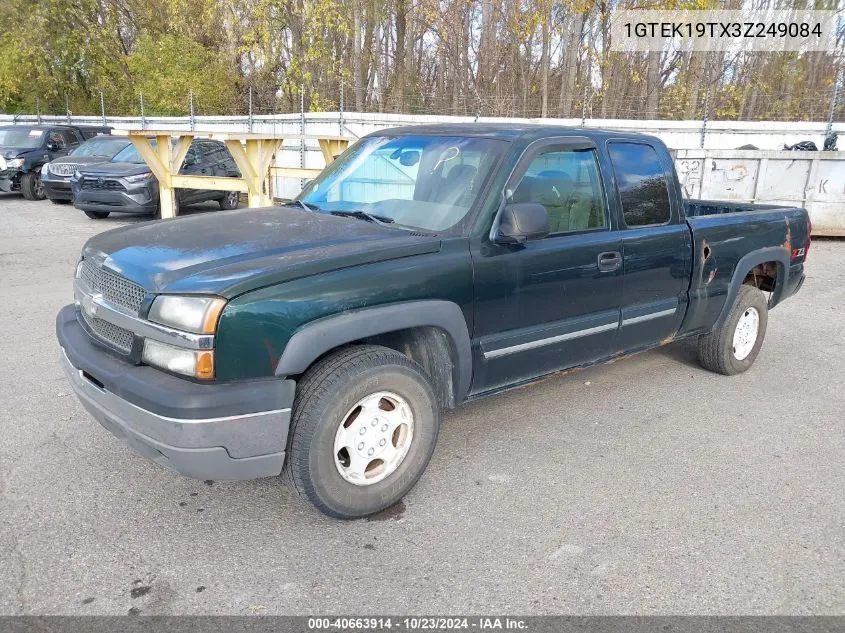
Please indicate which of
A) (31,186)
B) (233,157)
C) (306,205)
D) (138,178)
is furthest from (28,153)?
(306,205)

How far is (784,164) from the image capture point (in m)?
12.0

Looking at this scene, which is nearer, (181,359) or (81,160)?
(181,359)

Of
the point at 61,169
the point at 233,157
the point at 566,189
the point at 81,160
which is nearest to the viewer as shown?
the point at 566,189

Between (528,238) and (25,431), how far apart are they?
309 centimetres

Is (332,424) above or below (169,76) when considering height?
below

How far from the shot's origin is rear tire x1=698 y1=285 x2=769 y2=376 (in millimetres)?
5117

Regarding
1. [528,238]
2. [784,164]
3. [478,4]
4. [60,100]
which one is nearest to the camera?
[528,238]

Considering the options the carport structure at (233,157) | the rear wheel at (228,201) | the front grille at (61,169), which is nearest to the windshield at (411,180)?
the carport structure at (233,157)

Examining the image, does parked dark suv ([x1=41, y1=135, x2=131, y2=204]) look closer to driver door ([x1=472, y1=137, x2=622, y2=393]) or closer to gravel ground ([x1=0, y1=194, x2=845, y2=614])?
gravel ground ([x1=0, y1=194, x2=845, y2=614])

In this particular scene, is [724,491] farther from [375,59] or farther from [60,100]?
[60,100]

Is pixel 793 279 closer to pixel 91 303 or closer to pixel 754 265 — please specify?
pixel 754 265

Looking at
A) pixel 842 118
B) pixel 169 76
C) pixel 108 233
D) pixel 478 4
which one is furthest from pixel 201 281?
pixel 169 76

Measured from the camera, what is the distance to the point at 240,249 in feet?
10.1

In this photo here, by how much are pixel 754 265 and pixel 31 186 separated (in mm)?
16171
